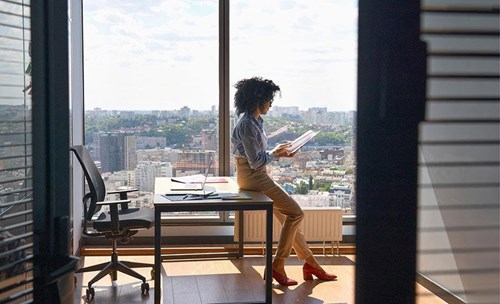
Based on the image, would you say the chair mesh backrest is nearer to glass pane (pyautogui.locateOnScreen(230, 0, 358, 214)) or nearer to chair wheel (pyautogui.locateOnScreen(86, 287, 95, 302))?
chair wheel (pyautogui.locateOnScreen(86, 287, 95, 302))

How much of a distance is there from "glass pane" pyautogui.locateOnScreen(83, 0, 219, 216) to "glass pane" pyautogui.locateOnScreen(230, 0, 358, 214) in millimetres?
330

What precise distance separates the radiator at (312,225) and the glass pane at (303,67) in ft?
0.97

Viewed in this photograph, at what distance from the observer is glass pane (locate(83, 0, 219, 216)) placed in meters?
5.93

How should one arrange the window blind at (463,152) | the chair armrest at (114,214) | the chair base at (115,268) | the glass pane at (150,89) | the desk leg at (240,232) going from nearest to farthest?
1. the window blind at (463,152)
2. the chair armrest at (114,214)
3. the chair base at (115,268)
4. the desk leg at (240,232)
5. the glass pane at (150,89)

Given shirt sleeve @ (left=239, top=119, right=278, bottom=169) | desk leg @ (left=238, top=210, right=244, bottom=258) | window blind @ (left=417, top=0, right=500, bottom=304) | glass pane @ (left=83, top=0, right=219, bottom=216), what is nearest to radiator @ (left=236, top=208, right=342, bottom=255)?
desk leg @ (left=238, top=210, right=244, bottom=258)

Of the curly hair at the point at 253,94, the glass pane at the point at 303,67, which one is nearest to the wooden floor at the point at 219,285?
the glass pane at the point at 303,67

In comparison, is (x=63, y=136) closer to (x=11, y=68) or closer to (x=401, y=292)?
(x=11, y=68)

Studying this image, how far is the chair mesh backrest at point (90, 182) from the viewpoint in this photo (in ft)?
15.0

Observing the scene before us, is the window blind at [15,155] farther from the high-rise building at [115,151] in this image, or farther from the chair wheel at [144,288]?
the high-rise building at [115,151]

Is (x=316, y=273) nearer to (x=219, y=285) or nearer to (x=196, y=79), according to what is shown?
(x=219, y=285)

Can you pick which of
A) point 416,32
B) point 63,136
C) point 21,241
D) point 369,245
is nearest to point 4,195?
point 21,241

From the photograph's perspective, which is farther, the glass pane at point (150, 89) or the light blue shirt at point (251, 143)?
the glass pane at point (150, 89)

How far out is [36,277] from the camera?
132cm

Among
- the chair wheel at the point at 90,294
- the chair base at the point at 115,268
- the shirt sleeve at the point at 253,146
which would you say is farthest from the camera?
the shirt sleeve at the point at 253,146
